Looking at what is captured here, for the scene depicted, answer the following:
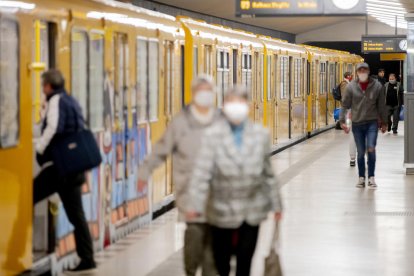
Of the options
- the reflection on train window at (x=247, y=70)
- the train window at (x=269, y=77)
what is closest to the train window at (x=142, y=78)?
the reflection on train window at (x=247, y=70)

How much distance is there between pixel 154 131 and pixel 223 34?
5.39 meters

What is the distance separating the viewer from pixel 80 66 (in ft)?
34.3

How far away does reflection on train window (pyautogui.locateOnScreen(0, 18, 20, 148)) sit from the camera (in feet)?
27.9

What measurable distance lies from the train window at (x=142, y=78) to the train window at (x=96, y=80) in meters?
1.65

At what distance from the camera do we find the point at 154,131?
1377 centimetres

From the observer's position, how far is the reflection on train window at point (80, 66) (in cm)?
1020

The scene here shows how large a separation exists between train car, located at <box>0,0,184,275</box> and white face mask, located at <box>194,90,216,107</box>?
1416mm

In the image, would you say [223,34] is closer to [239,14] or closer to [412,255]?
[239,14]

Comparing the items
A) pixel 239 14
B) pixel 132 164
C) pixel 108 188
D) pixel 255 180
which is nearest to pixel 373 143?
pixel 239 14

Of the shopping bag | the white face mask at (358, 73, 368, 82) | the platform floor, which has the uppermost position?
the white face mask at (358, 73, 368, 82)

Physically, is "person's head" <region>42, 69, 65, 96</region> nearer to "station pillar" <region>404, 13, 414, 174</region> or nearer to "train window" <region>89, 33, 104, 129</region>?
"train window" <region>89, 33, 104, 129</region>

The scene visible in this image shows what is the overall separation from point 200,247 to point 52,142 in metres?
1.86

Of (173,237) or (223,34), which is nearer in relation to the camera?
(173,237)

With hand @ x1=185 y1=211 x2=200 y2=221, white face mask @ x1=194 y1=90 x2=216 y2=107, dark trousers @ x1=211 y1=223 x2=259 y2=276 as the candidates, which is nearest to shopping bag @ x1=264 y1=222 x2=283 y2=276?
dark trousers @ x1=211 y1=223 x2=259 y2=276
